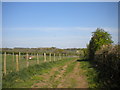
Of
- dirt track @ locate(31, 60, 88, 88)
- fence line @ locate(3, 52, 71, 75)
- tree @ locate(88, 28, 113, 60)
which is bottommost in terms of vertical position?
dirt track @ locate(31, 60, 88, 88)

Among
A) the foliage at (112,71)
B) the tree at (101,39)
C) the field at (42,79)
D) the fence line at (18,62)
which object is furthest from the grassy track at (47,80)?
the tree at (101,39)

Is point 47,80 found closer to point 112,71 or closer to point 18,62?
point 112,71

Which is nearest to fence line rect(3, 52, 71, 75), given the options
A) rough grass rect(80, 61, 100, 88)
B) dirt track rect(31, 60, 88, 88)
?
dirt track rect(31, 60, 88, 88)

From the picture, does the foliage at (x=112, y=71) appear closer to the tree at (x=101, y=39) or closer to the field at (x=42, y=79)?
the field at (x=42, y=79)

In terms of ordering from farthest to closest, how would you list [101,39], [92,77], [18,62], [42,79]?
1. [101,39]
2. [18,62]
3. [92,77]
4. [42,79]

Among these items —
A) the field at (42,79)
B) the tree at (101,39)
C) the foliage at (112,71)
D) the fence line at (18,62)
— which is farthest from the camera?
the tree at (101,39)

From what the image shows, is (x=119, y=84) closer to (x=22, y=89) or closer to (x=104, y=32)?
(x=22, y=89)

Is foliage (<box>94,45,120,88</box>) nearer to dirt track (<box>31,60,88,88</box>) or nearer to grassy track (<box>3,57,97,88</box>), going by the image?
grassy track (<box>3,57,97,88</box>)

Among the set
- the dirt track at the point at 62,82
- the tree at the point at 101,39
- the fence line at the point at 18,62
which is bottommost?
the dirt track at the point at 62,82

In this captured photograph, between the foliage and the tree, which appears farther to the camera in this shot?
the tree

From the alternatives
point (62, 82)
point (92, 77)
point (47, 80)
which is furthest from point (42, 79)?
point (92, 77)

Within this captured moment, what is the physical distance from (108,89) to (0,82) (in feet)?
18.9

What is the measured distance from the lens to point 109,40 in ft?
89.2

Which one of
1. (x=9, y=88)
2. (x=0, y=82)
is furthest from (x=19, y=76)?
(x=9, y=88)
